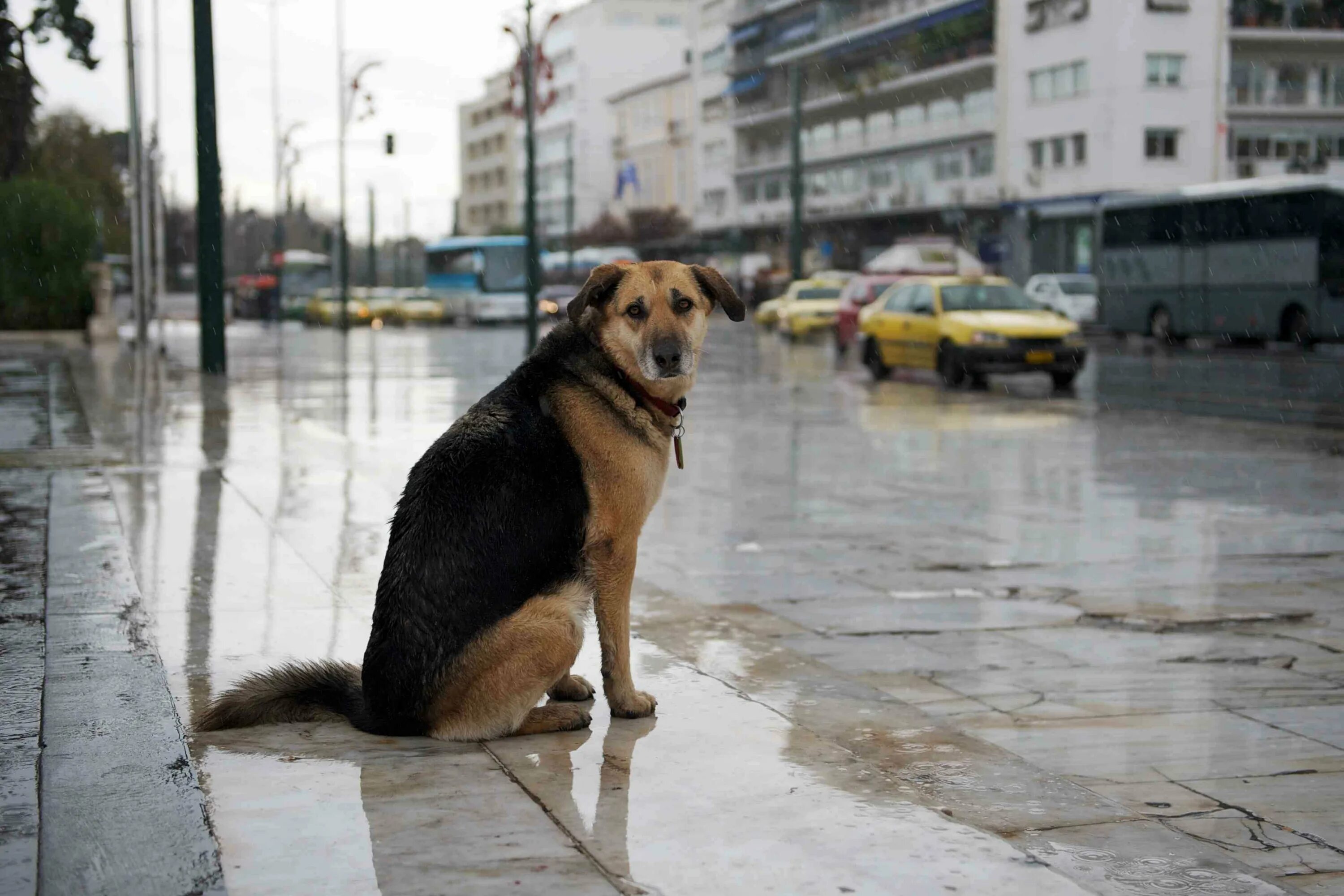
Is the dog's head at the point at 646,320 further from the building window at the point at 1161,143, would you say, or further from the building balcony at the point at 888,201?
the building balcony at the point at 888,201

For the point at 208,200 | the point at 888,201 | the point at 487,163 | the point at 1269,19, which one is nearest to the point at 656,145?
the point at 888,201

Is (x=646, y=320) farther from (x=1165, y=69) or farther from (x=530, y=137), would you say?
(x=1165, y=69)

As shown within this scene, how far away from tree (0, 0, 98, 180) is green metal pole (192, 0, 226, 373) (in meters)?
9.26

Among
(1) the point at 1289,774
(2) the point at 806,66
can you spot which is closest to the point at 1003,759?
(1) the point at 1289,774

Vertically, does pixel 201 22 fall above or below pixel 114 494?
above

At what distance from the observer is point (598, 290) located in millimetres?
4629

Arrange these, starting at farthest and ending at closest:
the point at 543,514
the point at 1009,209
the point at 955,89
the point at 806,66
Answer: the point at 806,66 < the point at 955,89 < the point at 1009,209 < the point at 543,514

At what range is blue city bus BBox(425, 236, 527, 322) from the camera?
62469 mm

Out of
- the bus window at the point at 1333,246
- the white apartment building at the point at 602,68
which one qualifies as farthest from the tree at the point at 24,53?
the white apartment building at the point at 602,68

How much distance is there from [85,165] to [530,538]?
47081 millimetres

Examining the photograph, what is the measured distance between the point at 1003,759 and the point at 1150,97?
5655 cm

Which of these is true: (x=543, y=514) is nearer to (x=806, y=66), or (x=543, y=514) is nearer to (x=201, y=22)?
(x=201, y=22)

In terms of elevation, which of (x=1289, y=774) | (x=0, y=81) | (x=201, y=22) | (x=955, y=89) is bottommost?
(x=1289, y=774)

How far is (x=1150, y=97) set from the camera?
57469mm
